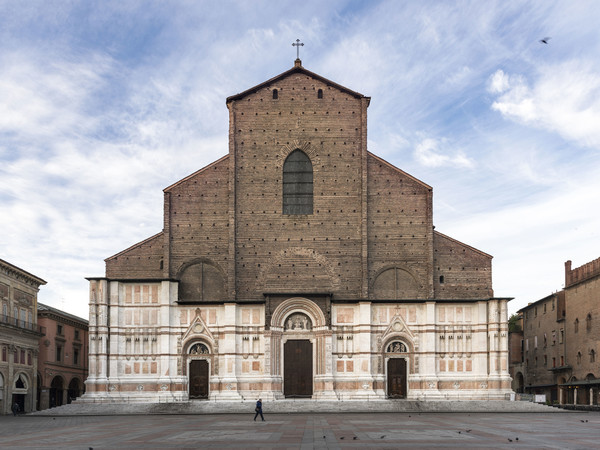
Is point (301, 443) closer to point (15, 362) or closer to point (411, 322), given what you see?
point (411, 322)

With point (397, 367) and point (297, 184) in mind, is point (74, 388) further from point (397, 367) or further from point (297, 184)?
point (397, 367)

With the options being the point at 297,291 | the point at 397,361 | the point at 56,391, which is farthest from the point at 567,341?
the point at 56,391

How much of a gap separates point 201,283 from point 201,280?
0.64 feet

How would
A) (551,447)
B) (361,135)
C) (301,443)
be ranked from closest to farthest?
(551,447) < (301,443) < (361,135)

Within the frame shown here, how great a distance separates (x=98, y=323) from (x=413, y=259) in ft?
68.0

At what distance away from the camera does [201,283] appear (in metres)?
48.2

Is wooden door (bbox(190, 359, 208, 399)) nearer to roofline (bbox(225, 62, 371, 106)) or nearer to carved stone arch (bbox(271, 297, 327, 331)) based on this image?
carved stone arch (bbox(271, 297, 327, 331))

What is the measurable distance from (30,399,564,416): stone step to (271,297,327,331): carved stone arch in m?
4.98

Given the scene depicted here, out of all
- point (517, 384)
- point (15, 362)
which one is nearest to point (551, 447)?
point (15, 362)

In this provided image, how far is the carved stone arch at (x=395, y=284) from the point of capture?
48.0m

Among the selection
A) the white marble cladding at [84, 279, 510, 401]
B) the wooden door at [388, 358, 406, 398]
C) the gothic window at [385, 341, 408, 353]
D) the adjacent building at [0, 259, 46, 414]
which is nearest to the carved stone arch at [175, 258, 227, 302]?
the white marble cladding at [84, 279, 510, 401]

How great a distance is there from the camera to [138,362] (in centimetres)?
4697

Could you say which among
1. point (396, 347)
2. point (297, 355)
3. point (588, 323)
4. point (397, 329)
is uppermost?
point (588, 323)

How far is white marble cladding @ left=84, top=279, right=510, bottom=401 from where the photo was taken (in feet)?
153
